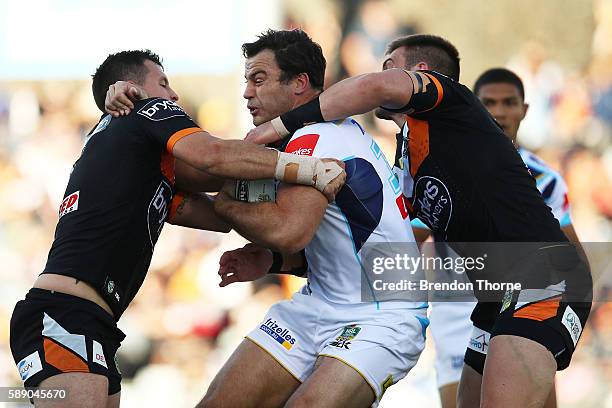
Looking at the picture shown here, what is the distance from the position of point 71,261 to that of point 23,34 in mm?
7826

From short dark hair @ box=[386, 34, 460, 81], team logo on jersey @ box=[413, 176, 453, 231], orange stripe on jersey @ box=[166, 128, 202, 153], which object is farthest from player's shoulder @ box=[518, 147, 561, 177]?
orange stripe on jersey @ box=[166, 128, 202, 153]

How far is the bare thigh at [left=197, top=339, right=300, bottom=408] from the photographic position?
504 centimetres

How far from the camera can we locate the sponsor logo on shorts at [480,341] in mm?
5437

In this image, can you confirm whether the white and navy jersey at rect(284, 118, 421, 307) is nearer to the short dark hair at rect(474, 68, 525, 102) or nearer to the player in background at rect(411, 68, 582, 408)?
the player in background at rect(411, 68, 582, 408)

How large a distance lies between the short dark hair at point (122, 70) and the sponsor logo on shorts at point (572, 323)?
2538 mm

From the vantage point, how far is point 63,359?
452cm

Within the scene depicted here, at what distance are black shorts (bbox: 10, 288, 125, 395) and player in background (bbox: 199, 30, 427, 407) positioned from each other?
0.72m

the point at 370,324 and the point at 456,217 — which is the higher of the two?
the point at 456,217

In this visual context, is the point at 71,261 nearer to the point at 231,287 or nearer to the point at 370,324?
the point at 370,324

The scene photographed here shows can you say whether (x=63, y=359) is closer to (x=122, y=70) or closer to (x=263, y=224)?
(x=263, y=224)

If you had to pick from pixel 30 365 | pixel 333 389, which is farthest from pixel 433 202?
pixel 30 365

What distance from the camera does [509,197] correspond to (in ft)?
16.6

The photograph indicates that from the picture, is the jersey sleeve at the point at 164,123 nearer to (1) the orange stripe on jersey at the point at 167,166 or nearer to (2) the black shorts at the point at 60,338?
(1) the orange stripe on jersey at the point at 167,166

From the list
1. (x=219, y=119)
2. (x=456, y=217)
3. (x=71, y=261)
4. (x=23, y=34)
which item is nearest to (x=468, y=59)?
(x=219, y=119)
